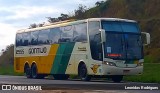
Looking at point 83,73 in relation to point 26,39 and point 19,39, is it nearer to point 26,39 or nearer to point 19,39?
point 26,39

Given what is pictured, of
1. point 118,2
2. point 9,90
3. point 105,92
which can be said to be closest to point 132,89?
point 105,92

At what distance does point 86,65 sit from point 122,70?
2.22 meters

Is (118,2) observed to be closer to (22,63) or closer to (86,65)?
(22,63)

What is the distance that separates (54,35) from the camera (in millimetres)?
33531

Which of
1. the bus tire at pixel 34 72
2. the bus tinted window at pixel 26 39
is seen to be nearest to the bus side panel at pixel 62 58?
the bus tire at pixel 34 72

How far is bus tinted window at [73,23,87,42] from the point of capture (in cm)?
2975

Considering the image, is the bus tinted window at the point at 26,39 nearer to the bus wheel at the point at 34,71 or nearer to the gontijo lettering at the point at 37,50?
the gontijo lettering at the point at 37,50

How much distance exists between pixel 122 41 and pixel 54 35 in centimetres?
613

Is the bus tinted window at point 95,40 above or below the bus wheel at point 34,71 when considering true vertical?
above

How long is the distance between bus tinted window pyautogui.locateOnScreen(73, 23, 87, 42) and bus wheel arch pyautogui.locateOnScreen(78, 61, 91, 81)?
4.35 ft

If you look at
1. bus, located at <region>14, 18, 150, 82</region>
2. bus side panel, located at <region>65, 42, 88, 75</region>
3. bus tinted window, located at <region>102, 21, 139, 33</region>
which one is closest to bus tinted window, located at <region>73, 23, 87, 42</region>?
bus, located at <region>14, 18, 150, 82</region>

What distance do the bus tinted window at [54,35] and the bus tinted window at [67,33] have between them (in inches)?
23.3

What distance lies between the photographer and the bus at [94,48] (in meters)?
28.4

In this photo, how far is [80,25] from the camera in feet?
100.0
